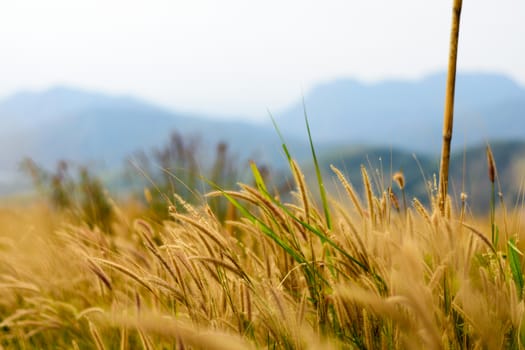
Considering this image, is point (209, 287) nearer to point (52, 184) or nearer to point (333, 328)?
point (333, 328)

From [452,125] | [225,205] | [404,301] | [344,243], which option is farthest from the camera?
[225,205]

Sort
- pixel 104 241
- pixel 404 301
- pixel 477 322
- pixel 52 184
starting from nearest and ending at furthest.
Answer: pixel 404 301 → pixel 477 322 → pixel 104 241 → pixel 52 184

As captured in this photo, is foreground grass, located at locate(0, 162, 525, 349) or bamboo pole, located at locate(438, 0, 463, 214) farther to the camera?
bamboo pole, located at locate(438, 0, 463, 214)

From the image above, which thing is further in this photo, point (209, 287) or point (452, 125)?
point (452, 125)

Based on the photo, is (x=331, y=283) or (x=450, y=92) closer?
(x=331, y=283)

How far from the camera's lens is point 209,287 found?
160cm

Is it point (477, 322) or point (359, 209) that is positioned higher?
point (359, 209)

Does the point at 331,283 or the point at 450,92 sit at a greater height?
the point at 450,92

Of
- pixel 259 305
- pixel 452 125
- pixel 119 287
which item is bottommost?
pixel 119 287

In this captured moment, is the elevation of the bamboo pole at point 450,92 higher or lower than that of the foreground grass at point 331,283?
higher

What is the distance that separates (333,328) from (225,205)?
3.25 metres

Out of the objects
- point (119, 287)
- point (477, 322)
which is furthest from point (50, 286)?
point (477, 322)

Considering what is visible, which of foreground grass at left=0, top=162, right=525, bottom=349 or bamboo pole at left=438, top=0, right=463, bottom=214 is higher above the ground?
bamboo pole at left=438, top=0, right=463, bottom=214

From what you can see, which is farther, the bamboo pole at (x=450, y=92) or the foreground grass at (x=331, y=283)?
the bamboo pole at (x=450, y=92)
